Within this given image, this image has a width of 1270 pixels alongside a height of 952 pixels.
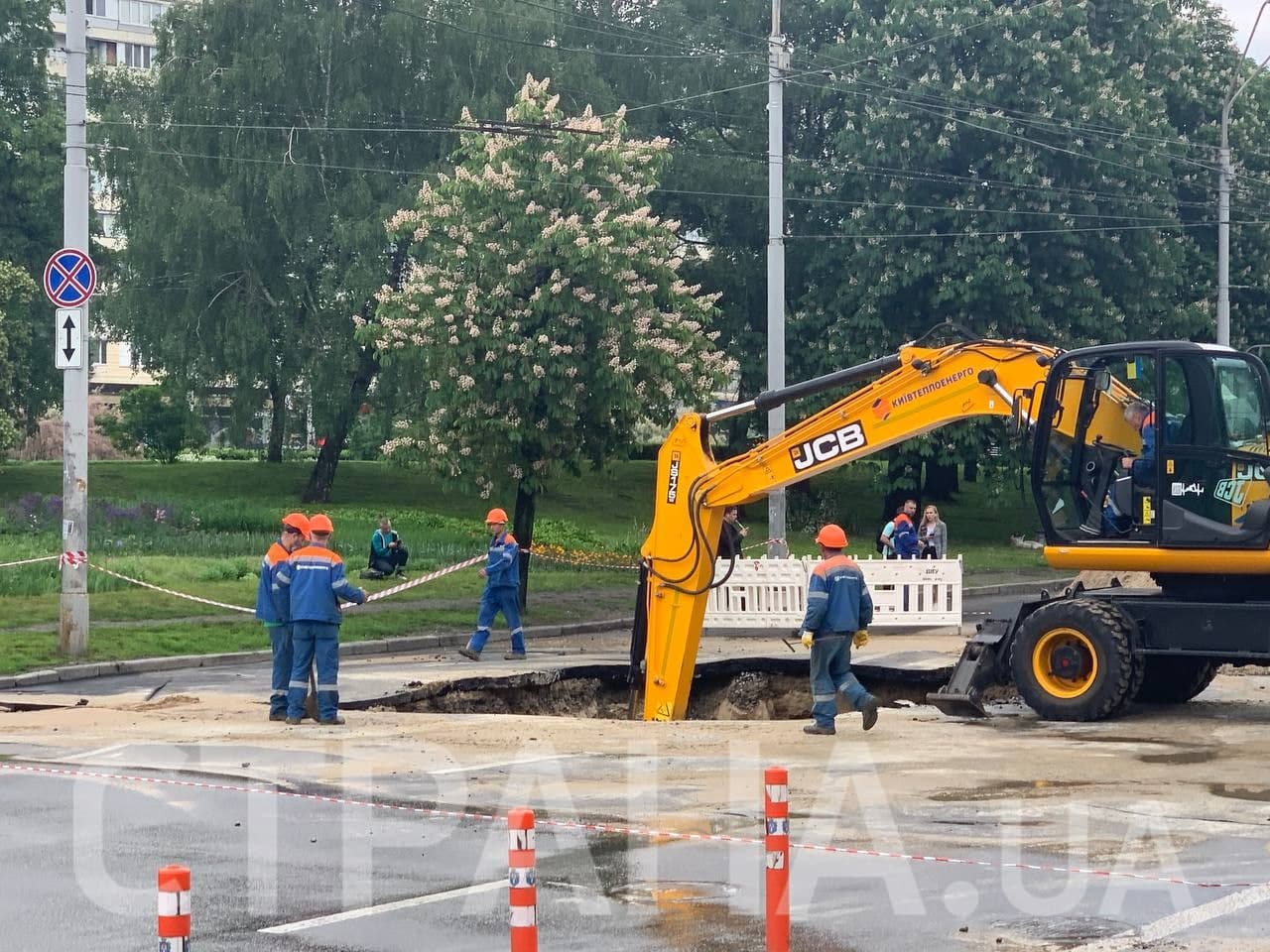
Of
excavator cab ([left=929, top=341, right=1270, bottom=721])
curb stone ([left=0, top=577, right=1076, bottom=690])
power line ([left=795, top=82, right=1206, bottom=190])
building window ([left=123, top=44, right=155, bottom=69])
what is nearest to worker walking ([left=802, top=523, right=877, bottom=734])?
excavator cab ([left=929, top=341, right=1270, bottom=721])

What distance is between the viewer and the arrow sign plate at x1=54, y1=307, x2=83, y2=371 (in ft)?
70.3

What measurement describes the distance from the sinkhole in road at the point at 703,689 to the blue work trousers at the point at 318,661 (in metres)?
3.44

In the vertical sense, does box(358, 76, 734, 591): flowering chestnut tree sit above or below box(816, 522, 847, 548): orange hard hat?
above

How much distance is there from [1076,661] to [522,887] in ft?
35.1

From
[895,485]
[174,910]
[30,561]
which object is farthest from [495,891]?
[895,485]

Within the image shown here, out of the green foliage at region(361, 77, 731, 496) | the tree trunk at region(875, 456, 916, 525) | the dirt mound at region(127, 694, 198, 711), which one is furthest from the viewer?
the tree trunk at region(875, 456, 916, 525)

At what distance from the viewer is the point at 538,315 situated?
2783cm

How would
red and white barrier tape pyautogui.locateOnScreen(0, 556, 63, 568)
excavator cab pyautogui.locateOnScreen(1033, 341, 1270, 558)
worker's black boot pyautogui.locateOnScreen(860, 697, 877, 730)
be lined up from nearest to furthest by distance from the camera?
worker's black boot pyautogui.locateOnScreen(860, 697, 877, 730), excavator cab pyautogui.locateOnScreen(1033, 341, 1270, 558), red and white barrier tape pyautogui.locateOnScreen(0, 556, 63, 568)

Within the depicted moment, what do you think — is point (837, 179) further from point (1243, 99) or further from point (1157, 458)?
point (1157, 458)

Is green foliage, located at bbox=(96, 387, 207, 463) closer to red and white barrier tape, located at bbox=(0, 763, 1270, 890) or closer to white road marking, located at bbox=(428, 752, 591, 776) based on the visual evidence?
white road marking, located at bbox=(428, 752, 591, 776)

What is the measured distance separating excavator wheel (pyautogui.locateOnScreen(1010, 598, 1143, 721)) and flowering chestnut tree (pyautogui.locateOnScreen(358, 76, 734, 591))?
1248 cm

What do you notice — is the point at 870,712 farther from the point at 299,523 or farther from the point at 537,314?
the point at 537,314

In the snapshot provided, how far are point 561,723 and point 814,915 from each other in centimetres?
733

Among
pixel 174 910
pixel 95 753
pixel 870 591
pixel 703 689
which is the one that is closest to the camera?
pixel 174 910
